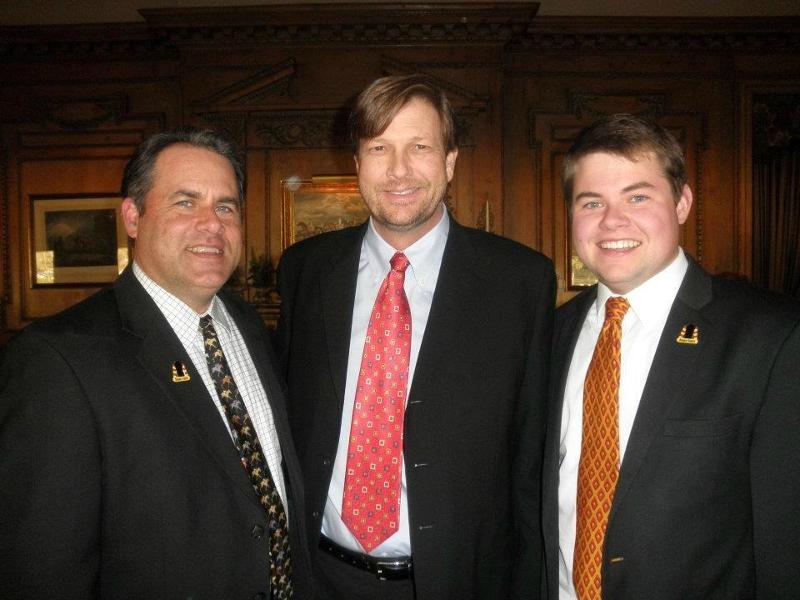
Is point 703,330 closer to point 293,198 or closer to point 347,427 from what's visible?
point 347,427

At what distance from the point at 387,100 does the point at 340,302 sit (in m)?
0.68

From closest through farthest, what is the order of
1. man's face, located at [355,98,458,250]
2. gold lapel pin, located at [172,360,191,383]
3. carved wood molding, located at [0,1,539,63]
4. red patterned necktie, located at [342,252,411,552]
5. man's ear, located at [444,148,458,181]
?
gold lapel pin, located at [172,360,191,383]
red patterned necktie, located at [342,252,411,552]
man's face, located at [355,98,458,250]
man's ear, located at [444,148,458,181]
carved wood molding, located at [0,1,539,63]

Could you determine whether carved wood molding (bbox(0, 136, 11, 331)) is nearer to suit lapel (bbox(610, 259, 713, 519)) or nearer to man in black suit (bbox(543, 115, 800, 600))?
man in black suit (bbox(543, 115, 800, 600))

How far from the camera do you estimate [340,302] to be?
1930mm

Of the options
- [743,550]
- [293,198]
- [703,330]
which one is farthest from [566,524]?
[293,198]

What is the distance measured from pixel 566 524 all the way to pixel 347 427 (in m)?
0.71

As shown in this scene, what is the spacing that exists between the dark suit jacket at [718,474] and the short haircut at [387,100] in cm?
110

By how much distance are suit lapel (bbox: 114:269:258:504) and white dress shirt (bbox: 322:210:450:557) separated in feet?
1.20

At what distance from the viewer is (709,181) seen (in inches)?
218

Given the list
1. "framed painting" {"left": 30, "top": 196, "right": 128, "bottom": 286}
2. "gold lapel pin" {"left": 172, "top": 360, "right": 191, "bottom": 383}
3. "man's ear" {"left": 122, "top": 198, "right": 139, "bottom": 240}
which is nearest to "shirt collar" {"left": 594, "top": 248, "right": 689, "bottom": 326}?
"gold lapel pin" {"left": 172, "top": 360, "right": 191, "bottom": 383}

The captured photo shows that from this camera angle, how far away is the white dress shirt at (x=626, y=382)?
158 centimetres

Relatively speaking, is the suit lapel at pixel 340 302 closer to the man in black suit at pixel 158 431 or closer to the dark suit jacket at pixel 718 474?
the man in black suit at pixel 158 431

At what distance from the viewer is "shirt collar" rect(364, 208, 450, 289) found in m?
1.92

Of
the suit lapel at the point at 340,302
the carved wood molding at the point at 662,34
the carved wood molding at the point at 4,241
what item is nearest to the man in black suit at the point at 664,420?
the suit lapel at the point at 340,302
